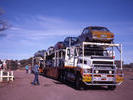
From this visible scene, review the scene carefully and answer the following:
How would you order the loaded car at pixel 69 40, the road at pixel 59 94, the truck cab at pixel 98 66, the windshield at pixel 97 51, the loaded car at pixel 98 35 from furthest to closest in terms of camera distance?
the loaded car at pixel 69 40 < the windshield at pixel 97 51 < the loaded car at pixel 98 35 < the truck cab at pixel 98 66 < the road at pixel 59 94

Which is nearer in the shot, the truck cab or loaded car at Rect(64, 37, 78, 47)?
the truck cab

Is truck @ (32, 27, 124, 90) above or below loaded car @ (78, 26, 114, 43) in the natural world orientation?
below

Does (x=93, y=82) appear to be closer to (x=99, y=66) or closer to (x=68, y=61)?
(x=99, y=66)

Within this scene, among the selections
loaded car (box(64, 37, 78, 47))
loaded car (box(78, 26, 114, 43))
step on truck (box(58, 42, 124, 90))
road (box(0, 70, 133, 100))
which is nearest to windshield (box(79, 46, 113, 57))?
step on truck (box(58, 42, 124, 90))

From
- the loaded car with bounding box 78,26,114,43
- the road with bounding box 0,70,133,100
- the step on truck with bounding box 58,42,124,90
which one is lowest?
the road with bounding box 0,70,133,100

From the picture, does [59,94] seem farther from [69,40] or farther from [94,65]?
Answer: [69,40]

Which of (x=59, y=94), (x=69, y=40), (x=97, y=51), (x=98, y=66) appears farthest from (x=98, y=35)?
(x=69, y=40)

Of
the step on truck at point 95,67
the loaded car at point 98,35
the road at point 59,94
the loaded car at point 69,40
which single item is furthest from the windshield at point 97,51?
the loaded car at point 69,40

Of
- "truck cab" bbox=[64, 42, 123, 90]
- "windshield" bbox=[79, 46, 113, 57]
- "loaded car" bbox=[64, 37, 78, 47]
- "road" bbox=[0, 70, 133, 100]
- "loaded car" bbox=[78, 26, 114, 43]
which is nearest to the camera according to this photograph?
A: "road" bbox=[0, 70, 133, 100]

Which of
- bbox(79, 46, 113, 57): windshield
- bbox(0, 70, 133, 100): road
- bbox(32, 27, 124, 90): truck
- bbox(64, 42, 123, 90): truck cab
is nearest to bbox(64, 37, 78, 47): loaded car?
bbox(32, 27, 124, 90): truck

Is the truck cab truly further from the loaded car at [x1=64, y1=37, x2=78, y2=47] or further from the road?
the loaded car at [x1=64, y1=37, x2=78, y2=47]

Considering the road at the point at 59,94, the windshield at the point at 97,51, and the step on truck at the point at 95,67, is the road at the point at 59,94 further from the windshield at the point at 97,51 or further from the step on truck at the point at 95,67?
the windshield at the point at 97,51

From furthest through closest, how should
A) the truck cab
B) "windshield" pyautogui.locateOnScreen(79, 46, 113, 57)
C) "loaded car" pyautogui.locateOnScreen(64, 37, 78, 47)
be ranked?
"loaded car" pyautogui.locateOnScreen(64, 37, 78, 47) < "windshield" pyautogui.locateOnScreen(79, 46, 113, 57) < the truck cab

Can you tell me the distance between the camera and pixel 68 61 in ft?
58.9
